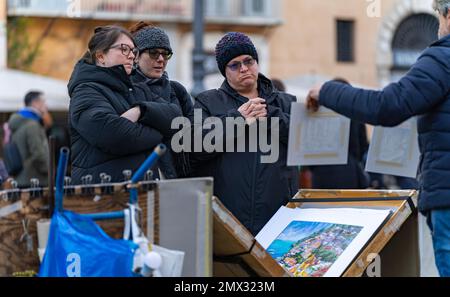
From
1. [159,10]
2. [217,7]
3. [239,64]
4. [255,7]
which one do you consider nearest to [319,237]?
[239,64]

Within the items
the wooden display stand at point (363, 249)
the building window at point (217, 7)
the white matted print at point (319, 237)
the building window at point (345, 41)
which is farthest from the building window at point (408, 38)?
the white matted print at point (319, 237)

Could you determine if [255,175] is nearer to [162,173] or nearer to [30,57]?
[162,173]

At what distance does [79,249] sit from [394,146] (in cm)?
154

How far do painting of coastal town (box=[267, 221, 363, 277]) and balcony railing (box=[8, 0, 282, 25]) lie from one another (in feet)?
54.1

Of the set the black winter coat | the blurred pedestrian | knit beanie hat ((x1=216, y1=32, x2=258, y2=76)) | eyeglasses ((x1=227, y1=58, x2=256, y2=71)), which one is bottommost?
the blurred pedestrian

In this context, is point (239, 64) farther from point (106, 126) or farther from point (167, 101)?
point (106, 126)

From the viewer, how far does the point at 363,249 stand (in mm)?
3770

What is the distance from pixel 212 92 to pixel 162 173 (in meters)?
0.46

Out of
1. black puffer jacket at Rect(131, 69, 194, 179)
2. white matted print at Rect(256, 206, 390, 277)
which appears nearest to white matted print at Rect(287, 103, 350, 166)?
white matted print at Rect(256, 206, 390, 277)

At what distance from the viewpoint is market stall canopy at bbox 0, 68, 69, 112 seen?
12797mm

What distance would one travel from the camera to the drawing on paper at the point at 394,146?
399cm

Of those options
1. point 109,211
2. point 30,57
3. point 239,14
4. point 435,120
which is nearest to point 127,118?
point 109,211

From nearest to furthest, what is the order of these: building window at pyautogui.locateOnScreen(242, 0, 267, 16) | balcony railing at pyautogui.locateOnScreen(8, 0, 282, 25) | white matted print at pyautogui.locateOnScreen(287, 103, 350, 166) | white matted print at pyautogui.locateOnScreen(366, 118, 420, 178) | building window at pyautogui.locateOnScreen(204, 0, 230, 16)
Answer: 1. white matted print at pyautogui.locateOnScreen(287, 103, 350, 166)
2. white matted print at pyautogui.locateOnScreen(366, 118, 420, 178)
3. balcony railing at pyautogui.locateOnScreen(8, 0, 282, 25)
4. building window at pyautogui.locateOnScreen(204, 0, 230, 16)
5. building window at pyautogui.locateOnScreen(242, 0, 267, 16)

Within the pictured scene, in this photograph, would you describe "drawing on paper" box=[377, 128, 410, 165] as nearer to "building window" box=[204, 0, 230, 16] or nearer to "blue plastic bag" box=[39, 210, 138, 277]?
"blue plastic bag" box=[39, 210, 138, 277]
